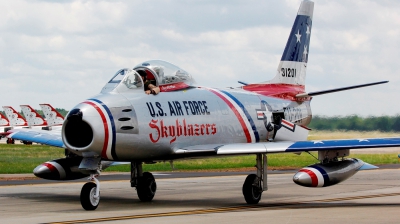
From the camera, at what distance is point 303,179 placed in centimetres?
1794

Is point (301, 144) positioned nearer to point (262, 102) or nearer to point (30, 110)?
point (262, 102)

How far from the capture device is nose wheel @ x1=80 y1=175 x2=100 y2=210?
55.8 feet

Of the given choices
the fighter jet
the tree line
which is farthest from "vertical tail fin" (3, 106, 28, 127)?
the tree line

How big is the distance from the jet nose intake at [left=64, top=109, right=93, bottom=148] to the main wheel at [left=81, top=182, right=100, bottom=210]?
36.3 inches

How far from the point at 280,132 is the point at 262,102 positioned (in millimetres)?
1109

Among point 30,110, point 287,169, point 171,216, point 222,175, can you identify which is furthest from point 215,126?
point 30,110

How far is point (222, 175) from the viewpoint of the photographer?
3294cm

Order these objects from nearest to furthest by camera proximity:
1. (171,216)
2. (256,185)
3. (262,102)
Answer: (171,216)
(256,185)
(262,102)

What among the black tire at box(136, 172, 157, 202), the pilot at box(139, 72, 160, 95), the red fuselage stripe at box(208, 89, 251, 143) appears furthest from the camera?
the red fuselage stripe at box(208, 89, 251, 143)

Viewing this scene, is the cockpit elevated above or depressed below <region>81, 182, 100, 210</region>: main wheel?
above

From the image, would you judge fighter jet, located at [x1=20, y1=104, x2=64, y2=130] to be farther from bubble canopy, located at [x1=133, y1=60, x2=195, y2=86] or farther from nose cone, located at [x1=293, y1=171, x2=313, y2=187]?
nose cone, located at [x1=293, y1=171, x2=313, y2=187]

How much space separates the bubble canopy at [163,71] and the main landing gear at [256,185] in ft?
9.96

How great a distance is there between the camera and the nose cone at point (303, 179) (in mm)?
17906

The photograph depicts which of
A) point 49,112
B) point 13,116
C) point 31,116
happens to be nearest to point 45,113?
point 49,112
